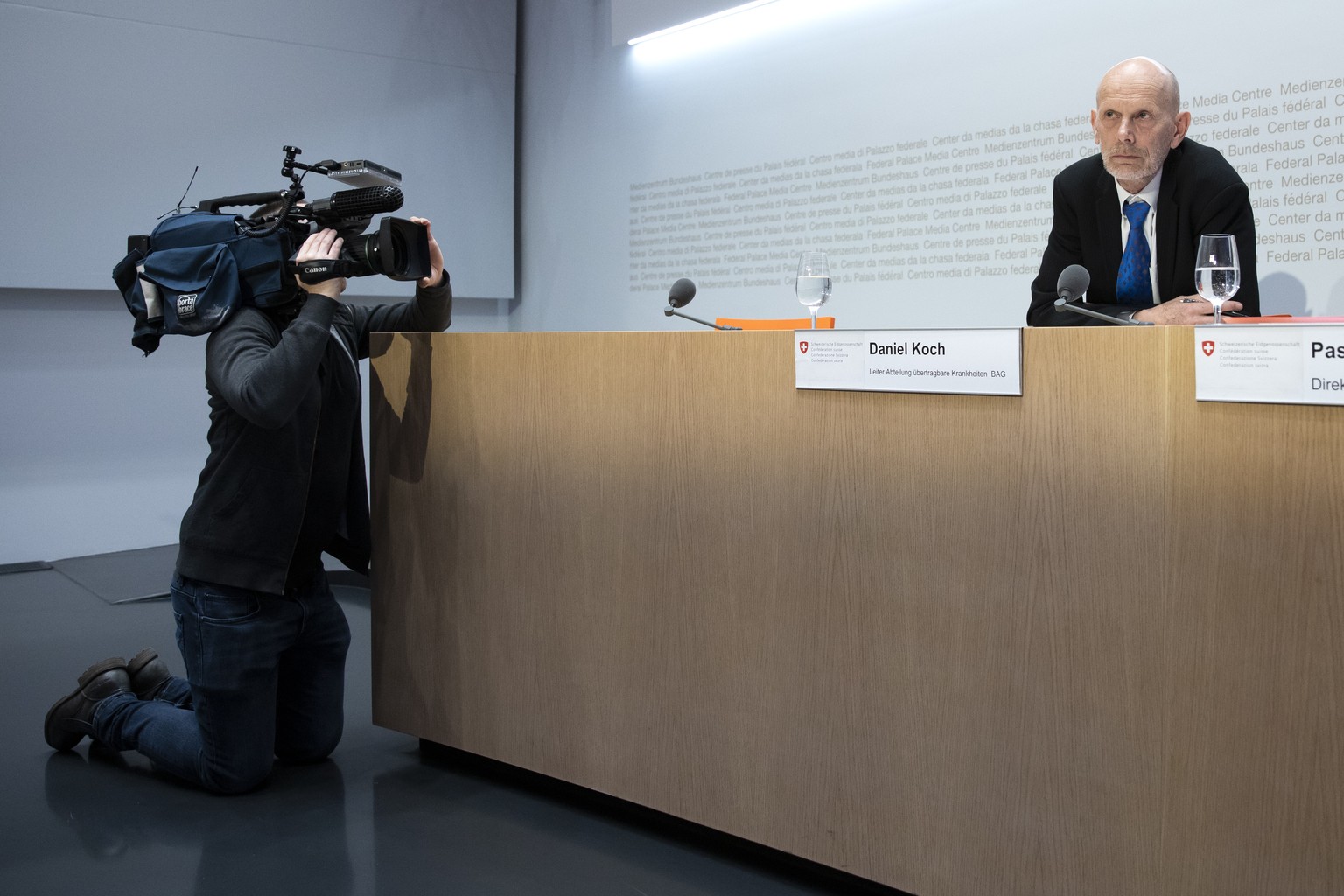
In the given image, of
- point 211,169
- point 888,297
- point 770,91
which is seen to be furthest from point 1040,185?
point 211,169

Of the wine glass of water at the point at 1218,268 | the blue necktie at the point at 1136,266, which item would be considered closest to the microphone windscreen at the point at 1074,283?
the wine glass of water at the point at 1218,268

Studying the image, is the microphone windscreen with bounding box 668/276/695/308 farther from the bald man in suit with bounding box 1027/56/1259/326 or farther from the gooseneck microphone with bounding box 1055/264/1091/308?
the bald man in suit with bounding box 1027/56/1259/326

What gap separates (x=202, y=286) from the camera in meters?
2.45

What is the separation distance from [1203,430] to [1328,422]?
153 mm

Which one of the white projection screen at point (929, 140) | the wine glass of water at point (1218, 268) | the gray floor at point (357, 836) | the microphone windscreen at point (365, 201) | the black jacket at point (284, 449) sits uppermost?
the white projection screen at point (929, 140)

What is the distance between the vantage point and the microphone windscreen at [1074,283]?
6.64 feet

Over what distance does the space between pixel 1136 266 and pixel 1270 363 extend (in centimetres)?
145

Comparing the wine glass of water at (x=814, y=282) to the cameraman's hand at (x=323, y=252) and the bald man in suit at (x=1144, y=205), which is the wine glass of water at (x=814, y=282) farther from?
the cameraman's hand at (x=323, y=252)

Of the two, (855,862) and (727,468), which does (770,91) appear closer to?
(727,468)

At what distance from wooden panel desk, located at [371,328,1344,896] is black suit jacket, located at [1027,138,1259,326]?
3.69ft

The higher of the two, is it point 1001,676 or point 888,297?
point 888,297

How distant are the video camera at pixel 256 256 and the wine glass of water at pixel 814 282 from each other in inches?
34.3

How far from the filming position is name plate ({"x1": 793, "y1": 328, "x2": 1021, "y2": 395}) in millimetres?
1780

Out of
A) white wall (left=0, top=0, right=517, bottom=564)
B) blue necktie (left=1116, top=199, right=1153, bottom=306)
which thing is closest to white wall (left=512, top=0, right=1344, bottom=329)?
white wall (left=0, top=0, right=517, bottom=564)
